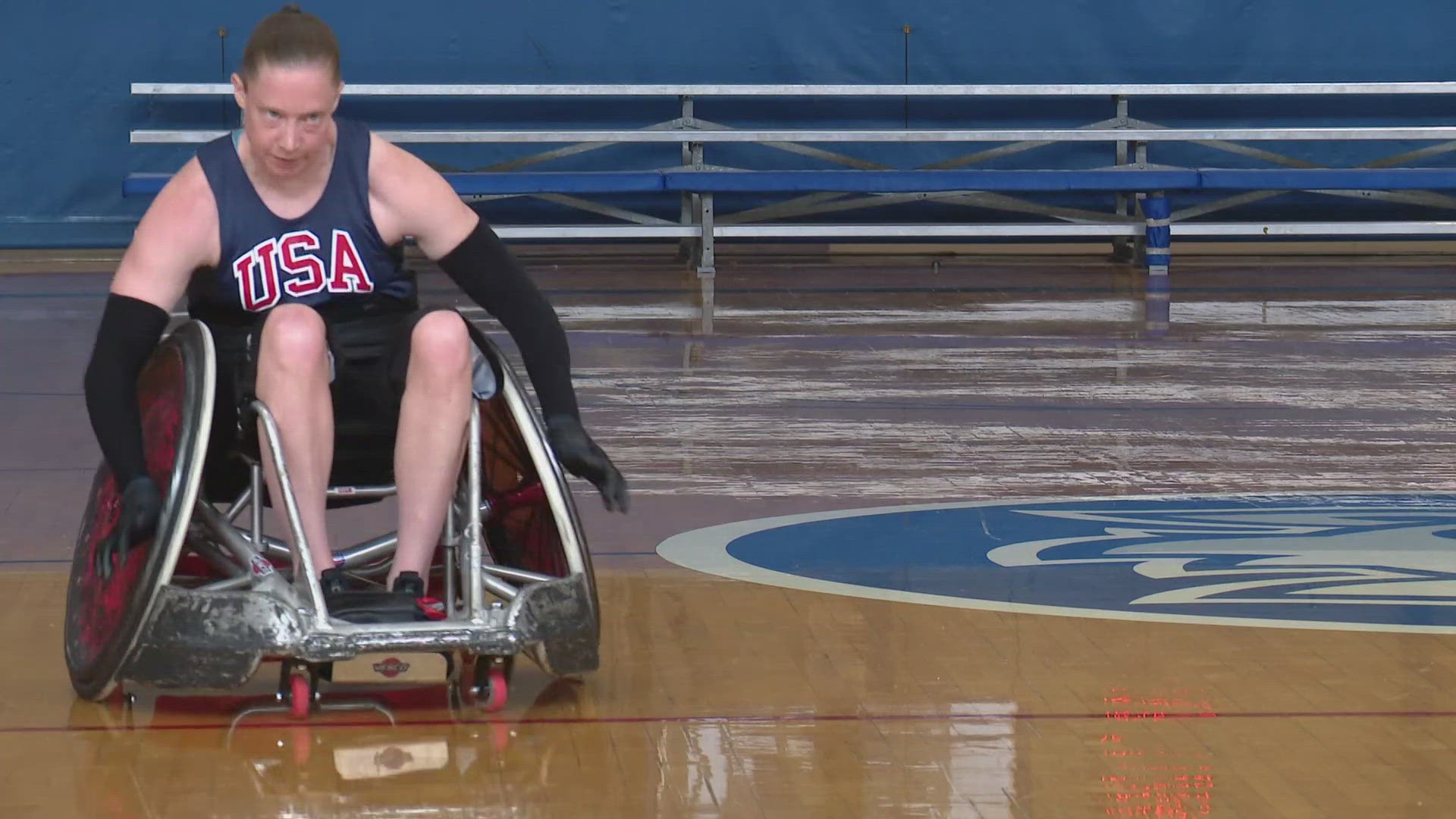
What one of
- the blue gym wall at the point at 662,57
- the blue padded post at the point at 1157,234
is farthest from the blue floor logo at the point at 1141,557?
the blue gym wall at the point at 662,57

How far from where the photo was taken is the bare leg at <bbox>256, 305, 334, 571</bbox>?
3100 millimetres

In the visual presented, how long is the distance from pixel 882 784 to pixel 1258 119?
1102cm

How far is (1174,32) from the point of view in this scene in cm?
1294

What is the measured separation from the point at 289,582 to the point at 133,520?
0.25 meters

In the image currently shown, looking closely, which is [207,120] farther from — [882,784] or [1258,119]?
[882,784]

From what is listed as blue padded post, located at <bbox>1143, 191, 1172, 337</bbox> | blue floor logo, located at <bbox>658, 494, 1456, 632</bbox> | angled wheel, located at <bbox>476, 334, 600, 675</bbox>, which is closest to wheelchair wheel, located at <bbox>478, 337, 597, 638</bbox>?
angled wheel, located at <bbox>476, 334, 600, 675</bbox>

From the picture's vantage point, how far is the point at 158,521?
3.04 m

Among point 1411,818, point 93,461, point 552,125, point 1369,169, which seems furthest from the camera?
point 552,125

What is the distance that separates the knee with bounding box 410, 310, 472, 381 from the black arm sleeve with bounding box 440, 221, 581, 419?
163 millimetres

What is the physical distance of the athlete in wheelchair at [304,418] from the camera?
303cm

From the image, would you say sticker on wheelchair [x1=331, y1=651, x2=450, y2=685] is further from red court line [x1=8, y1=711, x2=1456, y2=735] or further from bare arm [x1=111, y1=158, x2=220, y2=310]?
bare arm [x1=111, y1=158, x2=220, y2=310]

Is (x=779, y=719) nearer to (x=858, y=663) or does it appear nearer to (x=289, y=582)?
(x=858, y=663)

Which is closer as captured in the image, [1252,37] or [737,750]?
[737,750]

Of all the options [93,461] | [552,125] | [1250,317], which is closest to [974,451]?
[93,461]
